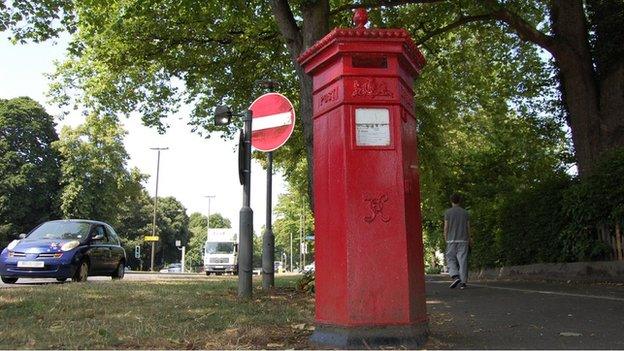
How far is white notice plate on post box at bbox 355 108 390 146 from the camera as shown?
13.2 feet

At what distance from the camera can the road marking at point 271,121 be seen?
802cm

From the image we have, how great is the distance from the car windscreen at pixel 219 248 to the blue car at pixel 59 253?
902 inches

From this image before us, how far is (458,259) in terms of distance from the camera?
10781 millimetres

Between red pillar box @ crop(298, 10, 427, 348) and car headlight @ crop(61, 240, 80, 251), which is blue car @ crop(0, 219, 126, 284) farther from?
red pillar box @ crop(298, 10, 427, 348)

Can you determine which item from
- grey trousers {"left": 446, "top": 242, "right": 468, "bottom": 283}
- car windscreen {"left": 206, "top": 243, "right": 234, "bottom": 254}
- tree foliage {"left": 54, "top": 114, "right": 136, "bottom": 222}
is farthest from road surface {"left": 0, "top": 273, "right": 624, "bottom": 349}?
tree foliage {"left": 54, "top": 114, "right": 136, "bottom": 222}

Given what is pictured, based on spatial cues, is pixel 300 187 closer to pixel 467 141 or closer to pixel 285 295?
pixel 467 141

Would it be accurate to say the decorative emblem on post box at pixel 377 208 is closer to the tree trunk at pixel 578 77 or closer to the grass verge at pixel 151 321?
the grass verge at pixel 151 321

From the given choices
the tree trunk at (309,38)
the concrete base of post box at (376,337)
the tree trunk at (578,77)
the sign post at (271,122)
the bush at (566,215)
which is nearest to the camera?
the concrete base of post box at (376,337)

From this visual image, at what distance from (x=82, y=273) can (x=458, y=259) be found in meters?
8.59

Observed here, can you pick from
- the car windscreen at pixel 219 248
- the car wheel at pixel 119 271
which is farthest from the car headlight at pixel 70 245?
the car windscreen at pixel 219 248

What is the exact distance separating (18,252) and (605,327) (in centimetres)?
1200

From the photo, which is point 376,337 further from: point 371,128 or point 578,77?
point 578,77

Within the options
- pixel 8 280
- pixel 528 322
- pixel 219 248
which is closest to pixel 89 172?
pixel 219 248

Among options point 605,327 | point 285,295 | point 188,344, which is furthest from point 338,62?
point 285,295
